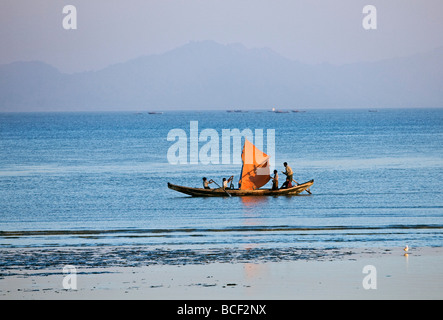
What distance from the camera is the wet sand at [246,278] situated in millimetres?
22328

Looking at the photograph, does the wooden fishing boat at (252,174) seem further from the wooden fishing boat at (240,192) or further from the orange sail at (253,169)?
the wooden fishing boat at (240,192)

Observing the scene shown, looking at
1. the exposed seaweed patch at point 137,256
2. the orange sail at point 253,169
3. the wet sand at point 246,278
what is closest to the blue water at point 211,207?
the exposed seaweed patch at point 137,256

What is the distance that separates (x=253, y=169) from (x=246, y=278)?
86.6 ft

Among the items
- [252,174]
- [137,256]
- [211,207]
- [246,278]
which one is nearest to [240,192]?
[252,174]

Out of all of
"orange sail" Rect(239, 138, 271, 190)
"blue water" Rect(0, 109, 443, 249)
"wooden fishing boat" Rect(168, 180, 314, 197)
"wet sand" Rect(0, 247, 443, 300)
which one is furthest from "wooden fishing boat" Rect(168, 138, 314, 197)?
"wet sand" Rect(0, 247, 443, 300)

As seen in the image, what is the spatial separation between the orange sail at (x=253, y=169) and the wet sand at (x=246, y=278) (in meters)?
22.2

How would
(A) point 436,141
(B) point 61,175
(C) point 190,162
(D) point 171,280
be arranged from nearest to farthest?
(D) point 171,280, (B) point 61,175, (C) point 190,162, (A) point 436,141

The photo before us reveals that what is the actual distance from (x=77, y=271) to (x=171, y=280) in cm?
316

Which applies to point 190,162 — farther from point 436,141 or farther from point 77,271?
point 77,271

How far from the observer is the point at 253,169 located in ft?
165

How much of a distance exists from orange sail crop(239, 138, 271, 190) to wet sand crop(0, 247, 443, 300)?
22.2 meters

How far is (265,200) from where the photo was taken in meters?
46.3

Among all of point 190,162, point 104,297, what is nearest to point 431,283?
point 104,297

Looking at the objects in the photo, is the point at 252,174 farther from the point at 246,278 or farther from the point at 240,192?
the point at 246,278
